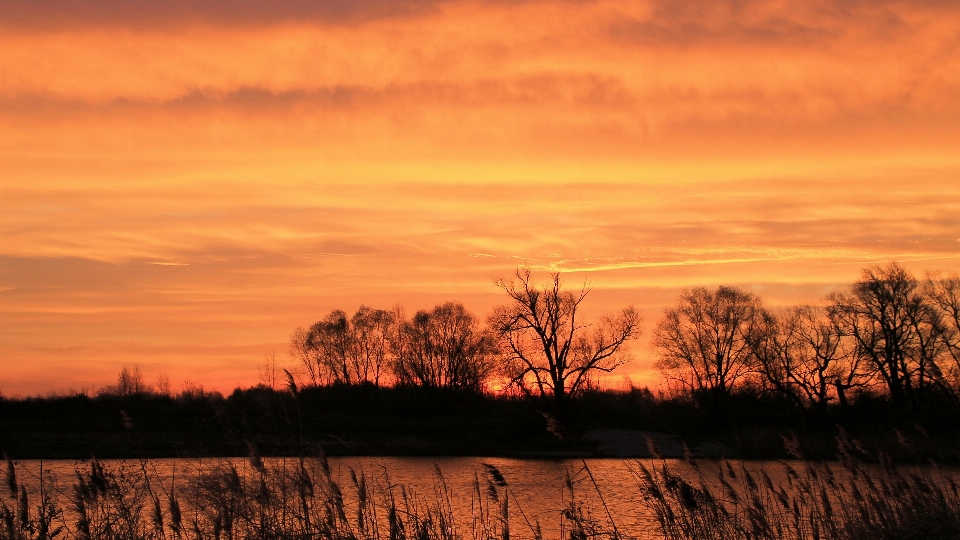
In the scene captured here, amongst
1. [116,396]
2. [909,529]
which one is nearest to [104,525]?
[909,529]

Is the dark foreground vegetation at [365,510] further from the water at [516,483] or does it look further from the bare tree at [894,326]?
the bare tree at [894,326]

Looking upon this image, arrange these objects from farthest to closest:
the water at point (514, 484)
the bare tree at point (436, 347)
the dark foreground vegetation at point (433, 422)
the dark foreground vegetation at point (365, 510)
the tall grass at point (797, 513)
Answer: the bare tree at point (436, 347), the dark foreground vegetation at point (433, 422), the water at point (514, 484), the tall grass at point (797, 513), the dark foreground vegetation at point (365, 510)

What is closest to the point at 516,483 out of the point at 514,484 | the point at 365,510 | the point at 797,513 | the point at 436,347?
the point at 514,484

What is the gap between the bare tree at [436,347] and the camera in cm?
8306

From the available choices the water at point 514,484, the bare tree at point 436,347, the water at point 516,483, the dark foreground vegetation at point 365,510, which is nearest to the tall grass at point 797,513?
the dark foreground vegetation at point 365,510

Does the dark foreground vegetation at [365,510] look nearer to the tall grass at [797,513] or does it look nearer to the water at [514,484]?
the tall grass at [797,513]

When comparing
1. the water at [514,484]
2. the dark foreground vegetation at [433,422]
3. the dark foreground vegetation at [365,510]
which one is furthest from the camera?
the dark foreground vegetation at [433,422]

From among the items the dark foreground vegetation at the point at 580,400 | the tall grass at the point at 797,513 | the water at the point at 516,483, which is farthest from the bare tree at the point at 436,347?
the tall grass at the point at 797,513

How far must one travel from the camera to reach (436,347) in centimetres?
8675

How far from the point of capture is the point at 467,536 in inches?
581

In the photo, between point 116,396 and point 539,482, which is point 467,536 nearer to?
point 539,482

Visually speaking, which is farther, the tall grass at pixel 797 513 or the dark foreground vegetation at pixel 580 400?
the dark foreground vegetation at pixel 580 400

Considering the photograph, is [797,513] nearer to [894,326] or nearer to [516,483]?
[516,483]

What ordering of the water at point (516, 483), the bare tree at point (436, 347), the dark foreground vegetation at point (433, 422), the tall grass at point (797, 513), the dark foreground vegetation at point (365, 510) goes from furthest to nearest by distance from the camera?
the bare tree at point (436, 347), the dark foreground vegetation at point (433, 422), the water at point (516, 483), the tall grass at point (797, 513), the dark foreground vegetation at point (365, 510)
